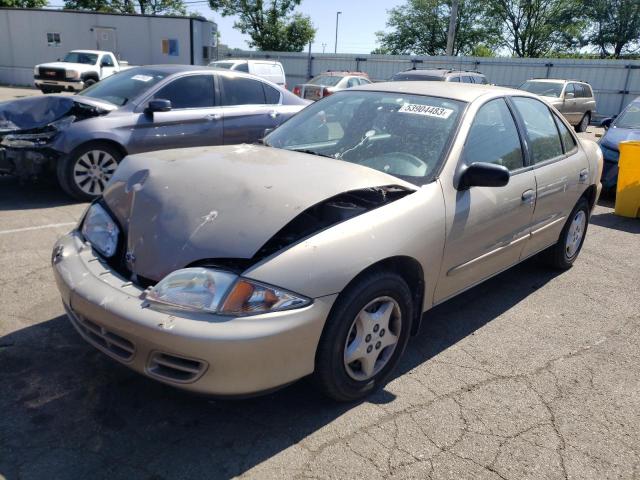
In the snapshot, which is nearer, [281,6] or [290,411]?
[290,411]

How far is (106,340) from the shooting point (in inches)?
92.0

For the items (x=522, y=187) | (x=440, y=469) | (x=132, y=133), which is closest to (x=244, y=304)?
(x=440, y=469)

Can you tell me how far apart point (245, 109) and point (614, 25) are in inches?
1874

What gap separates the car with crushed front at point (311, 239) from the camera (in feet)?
7.17

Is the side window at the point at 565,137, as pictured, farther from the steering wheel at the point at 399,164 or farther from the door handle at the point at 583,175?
the steering wheel at the point at 399,164

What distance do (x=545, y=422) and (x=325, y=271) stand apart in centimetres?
145

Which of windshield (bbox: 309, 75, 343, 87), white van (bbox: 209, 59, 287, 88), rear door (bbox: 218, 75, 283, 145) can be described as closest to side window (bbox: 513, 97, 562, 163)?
rear door (bbox: 218, 75, 283, 145)

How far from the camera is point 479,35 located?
4900cm

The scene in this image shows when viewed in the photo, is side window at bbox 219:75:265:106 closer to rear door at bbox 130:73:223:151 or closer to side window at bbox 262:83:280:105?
side window at bbox 262:83:280:105

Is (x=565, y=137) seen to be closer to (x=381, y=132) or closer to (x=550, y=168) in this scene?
(x=550, y=168)

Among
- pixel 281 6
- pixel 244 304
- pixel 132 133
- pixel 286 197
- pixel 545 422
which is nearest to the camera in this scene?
pixel 244 304

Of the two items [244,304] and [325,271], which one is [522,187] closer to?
[325,271]

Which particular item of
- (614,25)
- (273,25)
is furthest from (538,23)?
(273,25)

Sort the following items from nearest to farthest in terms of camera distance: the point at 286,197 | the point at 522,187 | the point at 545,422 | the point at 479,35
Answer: the point at 286,197 → the point at 545,422 → the point at 522,187 → the point at 479,35
